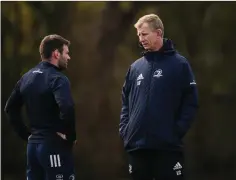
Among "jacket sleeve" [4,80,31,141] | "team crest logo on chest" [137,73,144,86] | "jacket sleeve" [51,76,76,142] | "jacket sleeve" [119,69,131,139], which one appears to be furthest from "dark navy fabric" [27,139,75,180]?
"team crest logo on chest" [137,73,144,86]

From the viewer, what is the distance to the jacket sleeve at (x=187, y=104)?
415 cm

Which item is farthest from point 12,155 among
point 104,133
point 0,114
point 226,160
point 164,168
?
point 164,168

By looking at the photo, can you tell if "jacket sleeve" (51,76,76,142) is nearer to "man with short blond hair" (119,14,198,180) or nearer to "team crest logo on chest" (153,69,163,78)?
"man with short blond hair" (119,14,198,180)

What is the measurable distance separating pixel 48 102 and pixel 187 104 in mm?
1154

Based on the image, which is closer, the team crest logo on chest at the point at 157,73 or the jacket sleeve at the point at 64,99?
the team crest logo on chest at the point at 157,73

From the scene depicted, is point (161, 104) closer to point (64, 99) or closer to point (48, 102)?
point (64, 99)

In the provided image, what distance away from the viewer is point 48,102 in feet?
15.4

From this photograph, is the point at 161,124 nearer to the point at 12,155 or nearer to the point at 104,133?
the point at 104,133

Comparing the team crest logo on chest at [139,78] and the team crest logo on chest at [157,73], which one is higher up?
the team crest logo on chest at [157,73]

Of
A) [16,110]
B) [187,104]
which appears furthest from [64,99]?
[187,104]

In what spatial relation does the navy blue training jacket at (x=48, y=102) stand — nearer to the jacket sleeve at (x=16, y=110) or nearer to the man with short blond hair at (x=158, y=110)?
the jacket sleeve at (x=16, y=110)

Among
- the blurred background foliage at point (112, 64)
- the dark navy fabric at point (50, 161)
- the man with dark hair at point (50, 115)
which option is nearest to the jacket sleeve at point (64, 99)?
the man with dark hair at point (50, 115)

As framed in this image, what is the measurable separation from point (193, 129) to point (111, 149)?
1.08 metres

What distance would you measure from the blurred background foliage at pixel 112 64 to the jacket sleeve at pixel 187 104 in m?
3.12
